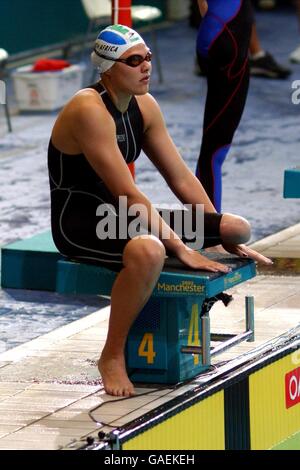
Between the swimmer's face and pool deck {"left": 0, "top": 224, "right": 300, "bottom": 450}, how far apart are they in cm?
102

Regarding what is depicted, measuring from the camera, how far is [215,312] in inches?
229

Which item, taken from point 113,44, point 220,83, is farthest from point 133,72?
point 220,83

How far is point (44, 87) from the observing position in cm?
1065

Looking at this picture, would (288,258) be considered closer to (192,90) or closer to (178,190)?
(178,190)

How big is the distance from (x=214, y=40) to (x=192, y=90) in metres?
5.59

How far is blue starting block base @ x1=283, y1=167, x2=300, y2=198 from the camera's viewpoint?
6.46m

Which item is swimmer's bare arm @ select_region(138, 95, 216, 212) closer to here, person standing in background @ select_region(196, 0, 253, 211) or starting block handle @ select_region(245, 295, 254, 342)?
starting block handle @ select_region(245, 295, 254, 342)

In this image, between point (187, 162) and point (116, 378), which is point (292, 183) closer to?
point (116, 378)

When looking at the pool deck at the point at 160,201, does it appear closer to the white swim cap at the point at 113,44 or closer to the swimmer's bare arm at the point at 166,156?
the swimmer's bare arm at the point at 166,156

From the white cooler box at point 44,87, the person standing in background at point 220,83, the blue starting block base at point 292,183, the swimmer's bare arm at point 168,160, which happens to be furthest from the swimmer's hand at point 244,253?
the white cooler box at point 44,87

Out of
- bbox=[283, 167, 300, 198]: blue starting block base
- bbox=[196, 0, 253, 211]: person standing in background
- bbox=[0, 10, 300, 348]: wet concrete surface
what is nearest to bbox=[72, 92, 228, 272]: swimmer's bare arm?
bbox=[0, 10, 300, 348]: wet concrete surface

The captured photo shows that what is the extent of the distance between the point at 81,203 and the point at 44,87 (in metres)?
6.00

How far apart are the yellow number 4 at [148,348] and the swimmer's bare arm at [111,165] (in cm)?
30
